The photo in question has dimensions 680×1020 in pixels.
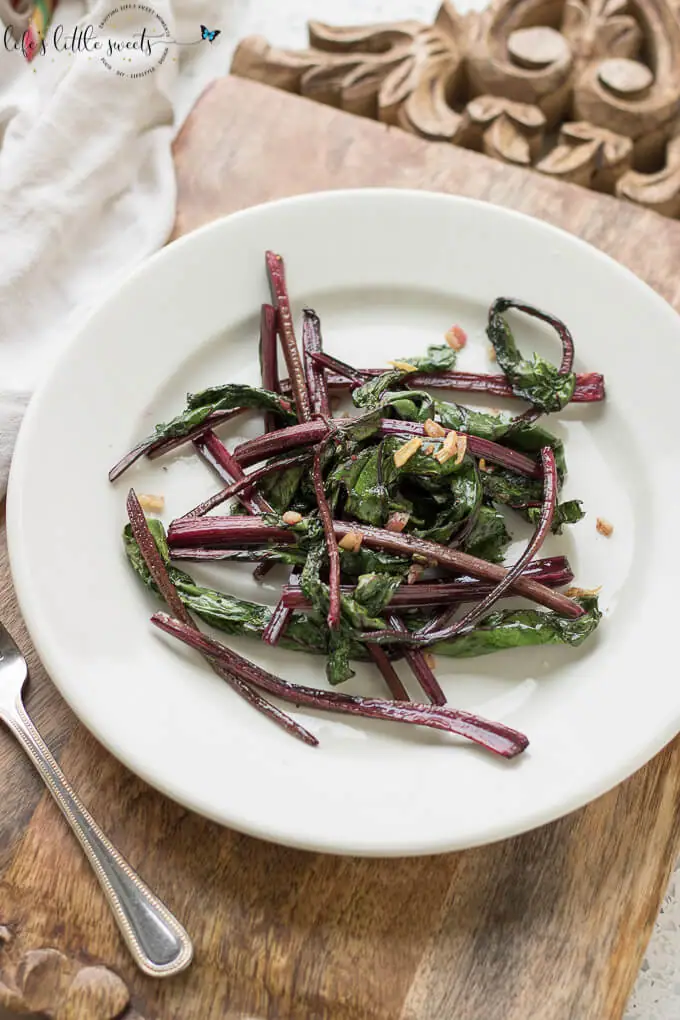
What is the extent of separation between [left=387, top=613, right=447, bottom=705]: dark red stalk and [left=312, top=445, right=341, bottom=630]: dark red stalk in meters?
0.17

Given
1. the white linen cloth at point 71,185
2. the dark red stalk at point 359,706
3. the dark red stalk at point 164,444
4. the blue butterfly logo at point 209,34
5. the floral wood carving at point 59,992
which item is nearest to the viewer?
the floral wood carving at point 59,992

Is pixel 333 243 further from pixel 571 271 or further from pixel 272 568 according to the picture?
pixel 272 568

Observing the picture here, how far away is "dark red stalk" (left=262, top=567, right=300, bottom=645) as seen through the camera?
265 centimetres

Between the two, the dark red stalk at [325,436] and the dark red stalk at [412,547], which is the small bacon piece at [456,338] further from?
the dark red stalk at [412,547]

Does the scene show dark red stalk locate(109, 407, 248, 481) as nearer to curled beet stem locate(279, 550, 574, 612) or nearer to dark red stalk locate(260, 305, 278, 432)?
dark red stalk locate(260, 305, 278, 432)

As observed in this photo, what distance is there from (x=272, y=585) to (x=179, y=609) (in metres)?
0.30

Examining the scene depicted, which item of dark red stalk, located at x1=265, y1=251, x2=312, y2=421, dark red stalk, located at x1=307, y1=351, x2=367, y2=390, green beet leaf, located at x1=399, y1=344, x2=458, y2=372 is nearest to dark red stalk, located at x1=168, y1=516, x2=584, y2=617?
dark red stalk, located at x1=265, y1=251, x2=312, y2=421

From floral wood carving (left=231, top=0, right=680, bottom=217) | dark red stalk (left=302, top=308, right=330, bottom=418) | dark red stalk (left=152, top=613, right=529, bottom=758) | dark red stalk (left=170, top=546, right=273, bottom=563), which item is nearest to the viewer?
dark red stalk (left=152, top=613, right=529, bottom=758)

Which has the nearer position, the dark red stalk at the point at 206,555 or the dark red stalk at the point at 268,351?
the dark red stalk at the point at 206,555

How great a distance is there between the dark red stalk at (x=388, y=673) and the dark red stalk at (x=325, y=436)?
0.66 metres

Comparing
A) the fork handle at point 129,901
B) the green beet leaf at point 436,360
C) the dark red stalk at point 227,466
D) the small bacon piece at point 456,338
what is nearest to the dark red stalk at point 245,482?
the dark red stalk at point 227,466

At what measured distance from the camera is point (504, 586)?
2668 mm

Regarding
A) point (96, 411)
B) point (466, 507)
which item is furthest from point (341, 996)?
point (96, 411)

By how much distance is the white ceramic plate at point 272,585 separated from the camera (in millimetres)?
2471
